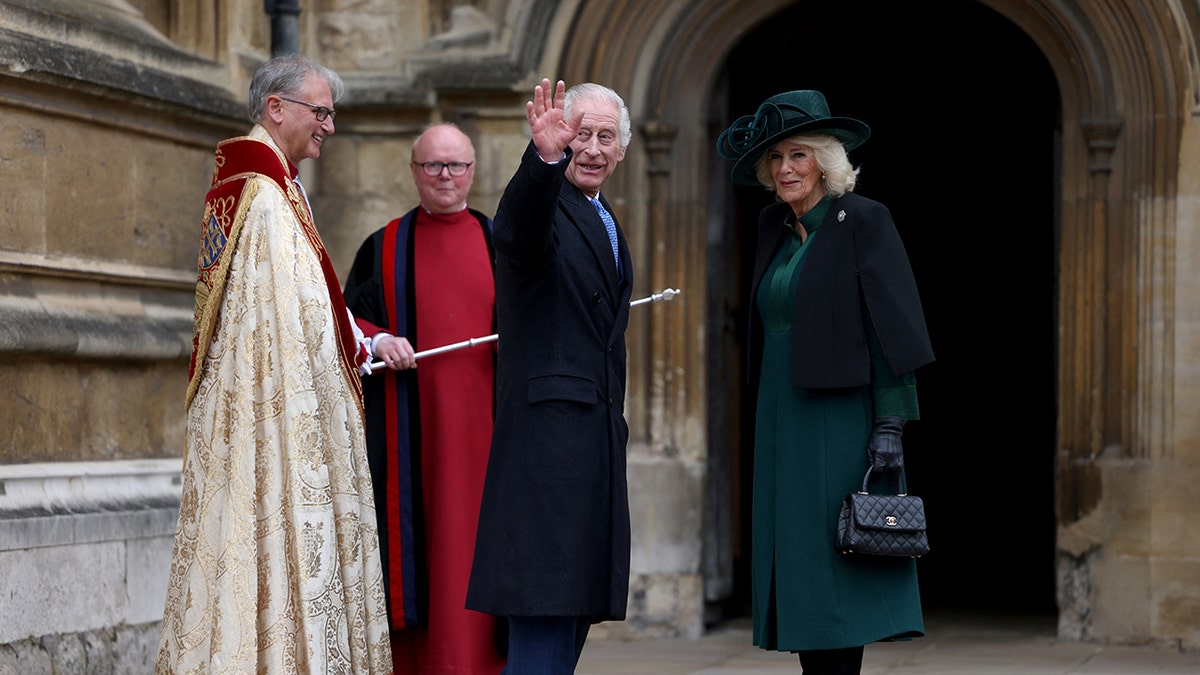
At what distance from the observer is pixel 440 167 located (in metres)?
5.36

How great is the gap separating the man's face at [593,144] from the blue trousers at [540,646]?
3.29 feet

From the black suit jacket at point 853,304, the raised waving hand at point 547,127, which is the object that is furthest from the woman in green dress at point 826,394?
the raised waving hand at point 547,127

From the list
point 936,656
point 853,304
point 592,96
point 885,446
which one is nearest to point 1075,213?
point 936,656

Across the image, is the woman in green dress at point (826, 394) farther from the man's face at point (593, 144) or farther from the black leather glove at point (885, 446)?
the man's face at point (593, 144)

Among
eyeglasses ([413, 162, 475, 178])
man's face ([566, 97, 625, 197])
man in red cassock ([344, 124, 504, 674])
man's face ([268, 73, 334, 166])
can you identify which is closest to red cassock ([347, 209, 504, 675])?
man in red cassock ([344, 124, 504, 674])

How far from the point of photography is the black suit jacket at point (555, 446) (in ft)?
13.0

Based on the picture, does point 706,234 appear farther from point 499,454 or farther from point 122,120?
point 499,454

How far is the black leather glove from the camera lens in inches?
161

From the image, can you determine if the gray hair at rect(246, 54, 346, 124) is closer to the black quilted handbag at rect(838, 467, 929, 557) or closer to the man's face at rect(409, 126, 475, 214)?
the man's face at rect(409, 126, 475, 214)

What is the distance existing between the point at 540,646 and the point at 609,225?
1.00 meters

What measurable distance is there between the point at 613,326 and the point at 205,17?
11.7ft

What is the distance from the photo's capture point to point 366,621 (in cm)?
470

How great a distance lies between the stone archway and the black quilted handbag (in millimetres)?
3038

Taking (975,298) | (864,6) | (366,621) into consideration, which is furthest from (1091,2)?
(975,298)
